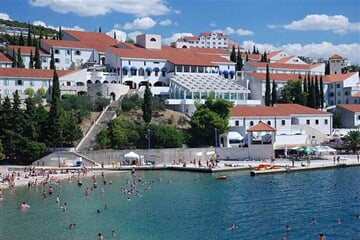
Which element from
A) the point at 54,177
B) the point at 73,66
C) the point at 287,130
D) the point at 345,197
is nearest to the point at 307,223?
the point at 345,197

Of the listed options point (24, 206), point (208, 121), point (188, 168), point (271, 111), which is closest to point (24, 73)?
point (208, 121)

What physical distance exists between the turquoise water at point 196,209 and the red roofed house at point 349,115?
93.1ft

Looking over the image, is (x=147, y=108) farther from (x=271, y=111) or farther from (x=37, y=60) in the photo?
(x=37, y=60)

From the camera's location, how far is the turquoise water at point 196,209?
30812 mm

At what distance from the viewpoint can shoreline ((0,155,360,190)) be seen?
2016 inches

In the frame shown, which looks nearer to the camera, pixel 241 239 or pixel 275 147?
pixel 241 239

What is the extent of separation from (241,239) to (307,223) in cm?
570

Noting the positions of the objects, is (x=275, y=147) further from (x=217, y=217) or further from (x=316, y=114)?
(x=217, y=217)

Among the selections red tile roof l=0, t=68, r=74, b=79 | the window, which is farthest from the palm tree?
the window

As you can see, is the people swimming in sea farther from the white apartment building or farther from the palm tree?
the white apartment building

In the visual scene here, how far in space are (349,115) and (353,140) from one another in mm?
15019

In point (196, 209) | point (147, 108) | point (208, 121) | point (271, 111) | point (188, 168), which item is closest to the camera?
point (196, 209)

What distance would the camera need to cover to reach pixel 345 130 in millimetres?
75250

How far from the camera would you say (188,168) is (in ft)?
186
